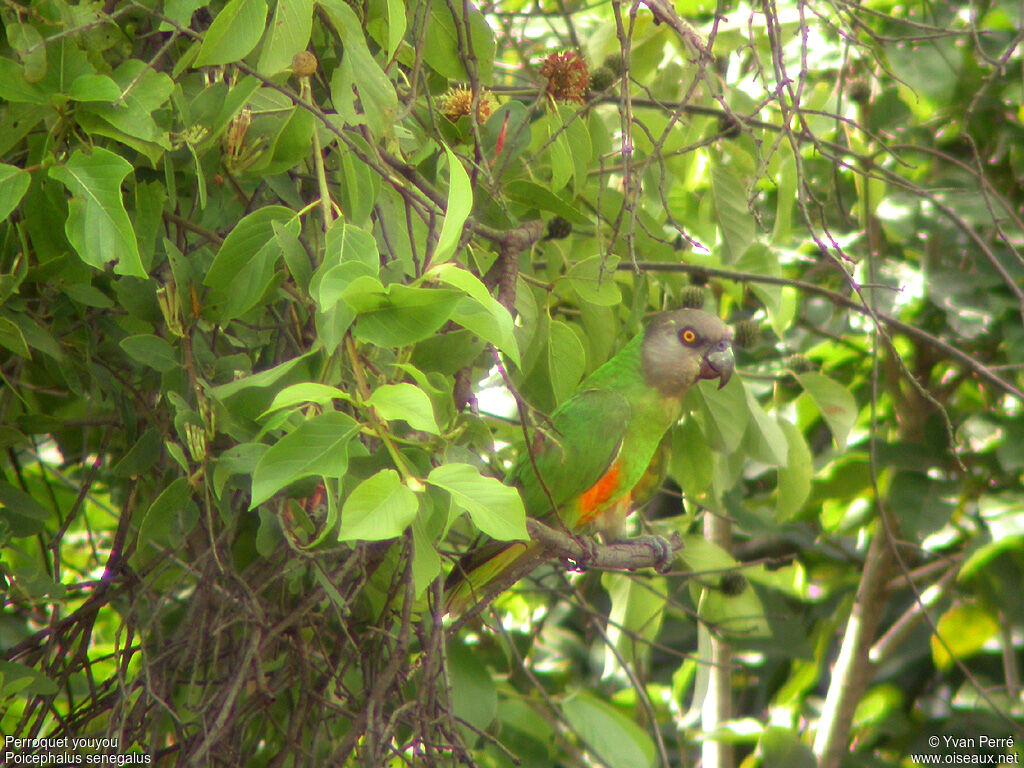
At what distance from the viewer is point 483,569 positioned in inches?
82.7

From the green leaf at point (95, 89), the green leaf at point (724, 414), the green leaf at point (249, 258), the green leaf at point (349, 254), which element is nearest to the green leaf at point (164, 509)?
the green leaf at point (249, 258)

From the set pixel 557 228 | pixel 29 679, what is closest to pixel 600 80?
pixel 557 228

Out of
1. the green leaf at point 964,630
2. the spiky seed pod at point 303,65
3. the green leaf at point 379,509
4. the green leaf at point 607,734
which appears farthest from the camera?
the green leaf at point 964,630

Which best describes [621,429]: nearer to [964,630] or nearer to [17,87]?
→ [17,87]

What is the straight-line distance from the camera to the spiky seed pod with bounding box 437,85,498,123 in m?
1.60

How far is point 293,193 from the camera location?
1.47m

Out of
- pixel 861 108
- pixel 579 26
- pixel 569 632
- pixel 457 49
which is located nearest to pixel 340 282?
pixel 457 49

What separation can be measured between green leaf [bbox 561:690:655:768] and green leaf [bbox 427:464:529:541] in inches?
49.4

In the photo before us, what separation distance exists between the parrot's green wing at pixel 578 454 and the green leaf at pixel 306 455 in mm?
1305

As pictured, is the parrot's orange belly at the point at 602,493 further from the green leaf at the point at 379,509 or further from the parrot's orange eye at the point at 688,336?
the green leaf at the point at 379,509

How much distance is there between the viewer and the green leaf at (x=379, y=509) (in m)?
0.92

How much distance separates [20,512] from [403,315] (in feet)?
3.41

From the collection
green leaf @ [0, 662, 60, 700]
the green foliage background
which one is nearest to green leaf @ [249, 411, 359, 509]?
the green foliage background

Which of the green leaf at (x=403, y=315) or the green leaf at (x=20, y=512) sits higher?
the green leaf at (x=403, y=315)
